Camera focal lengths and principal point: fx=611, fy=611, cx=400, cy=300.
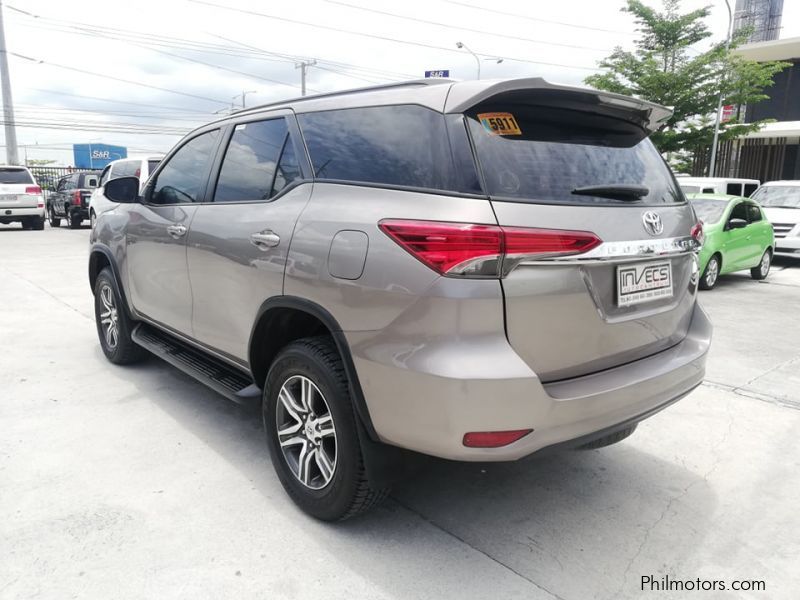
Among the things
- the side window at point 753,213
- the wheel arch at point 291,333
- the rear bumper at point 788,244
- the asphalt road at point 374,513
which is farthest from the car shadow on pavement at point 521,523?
the rear bumper at point 788,244

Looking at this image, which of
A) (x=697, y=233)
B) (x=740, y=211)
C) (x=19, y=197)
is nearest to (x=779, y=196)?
(x=740, y=211)

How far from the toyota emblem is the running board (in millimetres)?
1932

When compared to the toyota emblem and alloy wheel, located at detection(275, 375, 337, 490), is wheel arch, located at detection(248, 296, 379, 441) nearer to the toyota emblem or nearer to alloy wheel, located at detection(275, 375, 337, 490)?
alloy wheel, located at detection(275, 375, 337, 490)

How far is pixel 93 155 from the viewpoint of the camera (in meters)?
78.8

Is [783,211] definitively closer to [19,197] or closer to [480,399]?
[480,399]

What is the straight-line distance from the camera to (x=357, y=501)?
2.44m

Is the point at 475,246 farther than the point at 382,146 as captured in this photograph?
No

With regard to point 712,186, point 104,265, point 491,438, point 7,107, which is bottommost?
point 491,438

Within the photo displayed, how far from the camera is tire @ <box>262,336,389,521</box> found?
238 centimetres

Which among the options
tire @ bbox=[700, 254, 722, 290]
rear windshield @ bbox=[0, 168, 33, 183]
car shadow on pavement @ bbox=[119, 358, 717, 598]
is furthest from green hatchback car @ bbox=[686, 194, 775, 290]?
rear windshield @ bbox=[0, 168, 33, 183]

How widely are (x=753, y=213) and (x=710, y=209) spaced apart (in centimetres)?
133

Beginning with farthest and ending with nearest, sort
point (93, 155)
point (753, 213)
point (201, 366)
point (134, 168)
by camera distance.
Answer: point (93, 155), point (134, 168), point (753, 213), point (201, 366)

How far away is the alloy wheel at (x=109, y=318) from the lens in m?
4.69

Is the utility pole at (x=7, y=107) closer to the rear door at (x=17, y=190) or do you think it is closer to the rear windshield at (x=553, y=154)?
the rear door at (x=17, y=190)
